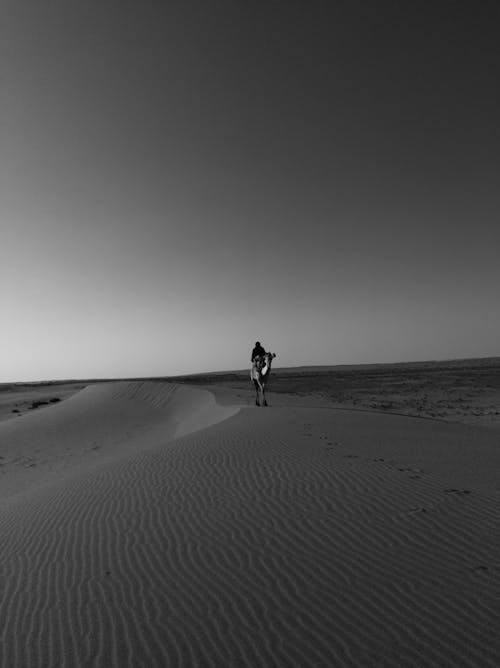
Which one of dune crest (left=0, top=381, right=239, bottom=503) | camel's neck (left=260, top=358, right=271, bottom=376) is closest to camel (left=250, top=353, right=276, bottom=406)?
camel's neck (left=260, top=358, right=271, bottom=376)

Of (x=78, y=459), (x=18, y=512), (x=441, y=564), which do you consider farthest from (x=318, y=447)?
(x=78, y=459)

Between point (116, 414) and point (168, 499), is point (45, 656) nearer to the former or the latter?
point (168, 499)

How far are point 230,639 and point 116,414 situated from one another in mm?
19759

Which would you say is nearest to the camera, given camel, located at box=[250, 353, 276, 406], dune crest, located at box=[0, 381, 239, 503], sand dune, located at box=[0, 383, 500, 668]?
sand dune, located at box=[0, 383, 500, 668]

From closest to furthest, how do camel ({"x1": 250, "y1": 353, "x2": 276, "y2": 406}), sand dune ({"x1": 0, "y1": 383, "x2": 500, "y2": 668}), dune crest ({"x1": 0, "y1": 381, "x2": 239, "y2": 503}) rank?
sand dune ({"x1": 0, "y1": 383, "x2": 500, "y2": 668})
dune crest ({"x1": 0, "y1": 381, "x2": 239, "y2": 503})
camel ({"x1": 250, "y1": 353, "x2": 276, "y2": 406})

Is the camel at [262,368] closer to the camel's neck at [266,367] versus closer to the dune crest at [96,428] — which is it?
the camel's neck at [266,367]

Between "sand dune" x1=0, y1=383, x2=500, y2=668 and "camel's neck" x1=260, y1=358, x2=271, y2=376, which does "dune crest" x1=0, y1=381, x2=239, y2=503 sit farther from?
"sand dune" x1=0, y1=383, x2=500, y2=668

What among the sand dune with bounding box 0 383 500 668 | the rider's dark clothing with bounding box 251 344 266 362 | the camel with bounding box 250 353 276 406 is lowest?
the sand dune with bounding box 0 383 500 668

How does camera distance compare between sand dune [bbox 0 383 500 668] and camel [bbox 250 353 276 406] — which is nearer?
sand dune [bbox 0 383 500 668]

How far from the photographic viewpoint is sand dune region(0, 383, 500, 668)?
252cm

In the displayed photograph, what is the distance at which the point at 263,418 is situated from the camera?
11.6m

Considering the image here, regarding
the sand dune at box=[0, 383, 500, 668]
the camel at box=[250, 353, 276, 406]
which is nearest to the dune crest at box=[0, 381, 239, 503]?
the camel at box=[250, 353, 276, 406]

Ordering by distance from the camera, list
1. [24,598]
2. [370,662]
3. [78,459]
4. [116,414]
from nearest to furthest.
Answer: [370,662], [24,598], [78,459], [116,414]

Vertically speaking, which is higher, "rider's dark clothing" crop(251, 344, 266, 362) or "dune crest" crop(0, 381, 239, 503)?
"rider's dark clothing" crop(251, 344, 266, 362)
